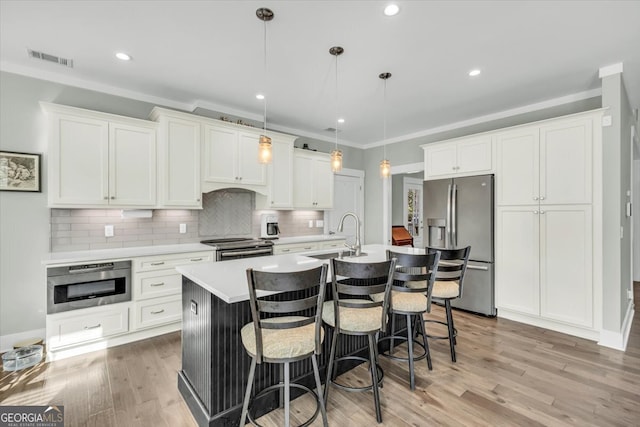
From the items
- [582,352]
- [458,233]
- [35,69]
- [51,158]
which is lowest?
[582,352]

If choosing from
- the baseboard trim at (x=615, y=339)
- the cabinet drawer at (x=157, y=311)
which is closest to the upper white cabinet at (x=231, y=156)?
the cabinet drawer at (x=157, y=311)

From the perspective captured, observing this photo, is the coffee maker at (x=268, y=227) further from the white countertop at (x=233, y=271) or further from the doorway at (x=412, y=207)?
the doorway at (x=412, y=207)

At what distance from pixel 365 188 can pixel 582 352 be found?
4163mm

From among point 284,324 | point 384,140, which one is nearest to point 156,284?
point 284,324

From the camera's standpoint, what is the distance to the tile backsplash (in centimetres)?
312

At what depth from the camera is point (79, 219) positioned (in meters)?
3.17

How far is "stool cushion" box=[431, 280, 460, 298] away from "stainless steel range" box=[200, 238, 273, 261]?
7.32 ft

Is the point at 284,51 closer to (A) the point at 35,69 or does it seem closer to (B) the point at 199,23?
(B) the point at 199,23

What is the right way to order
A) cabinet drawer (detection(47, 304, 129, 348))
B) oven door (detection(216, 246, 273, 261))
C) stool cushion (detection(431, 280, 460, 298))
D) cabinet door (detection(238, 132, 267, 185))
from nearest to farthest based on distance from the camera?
1. stool cushion (detection(431, 280, 460, 298))
2. cabinet drawer (detection(47, 304, 129, 348))
3. oven door (detection(216, 246, 273, 261))
4. cabinet door (detection(238, 132, 267, 185))

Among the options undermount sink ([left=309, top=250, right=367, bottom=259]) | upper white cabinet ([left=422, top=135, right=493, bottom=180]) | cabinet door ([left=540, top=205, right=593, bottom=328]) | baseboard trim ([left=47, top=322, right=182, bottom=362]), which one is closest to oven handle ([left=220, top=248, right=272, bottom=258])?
baseboard trim ([left=47, top=322, right=182, bottom=362])

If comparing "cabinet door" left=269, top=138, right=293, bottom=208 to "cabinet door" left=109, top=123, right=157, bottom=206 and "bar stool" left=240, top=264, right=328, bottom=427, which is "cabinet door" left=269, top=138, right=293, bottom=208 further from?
"bar stool" left=240, top=264, right=328, bottom=427

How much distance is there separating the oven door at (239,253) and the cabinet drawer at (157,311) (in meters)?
→ 0.64

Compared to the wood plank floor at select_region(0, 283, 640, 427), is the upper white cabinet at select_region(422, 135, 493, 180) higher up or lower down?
higher up

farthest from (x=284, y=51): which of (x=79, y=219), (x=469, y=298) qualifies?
(x=469, y=298)
